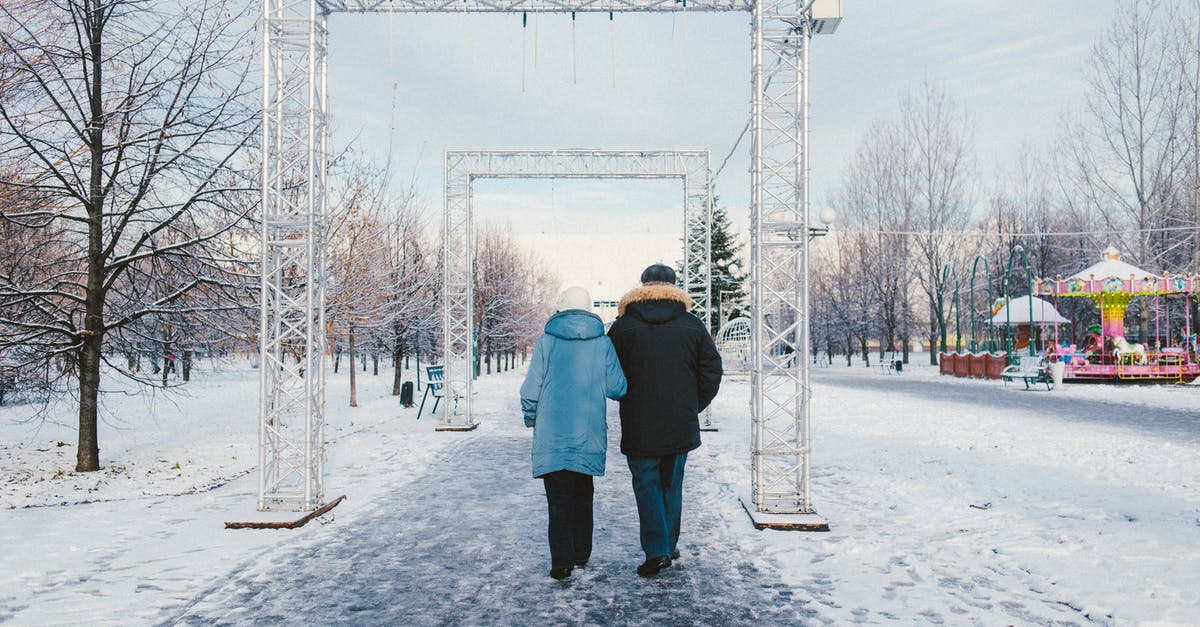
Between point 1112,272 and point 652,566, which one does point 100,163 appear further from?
point 1112,272

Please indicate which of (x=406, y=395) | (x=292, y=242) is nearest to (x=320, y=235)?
(x=292, y=242)

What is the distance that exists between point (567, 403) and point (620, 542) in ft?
5.88

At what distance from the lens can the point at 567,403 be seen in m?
5.32

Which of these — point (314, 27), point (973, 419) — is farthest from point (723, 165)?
point (314, 27)

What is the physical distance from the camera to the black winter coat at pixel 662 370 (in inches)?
213

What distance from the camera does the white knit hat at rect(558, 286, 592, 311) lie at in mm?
5492

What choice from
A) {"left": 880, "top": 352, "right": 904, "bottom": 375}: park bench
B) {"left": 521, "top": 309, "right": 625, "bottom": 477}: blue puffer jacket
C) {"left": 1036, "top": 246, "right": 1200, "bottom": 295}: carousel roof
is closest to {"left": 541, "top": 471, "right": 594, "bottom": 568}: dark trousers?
{"left": 521, "top": 309, "right": 625, "bottom": 477}: blue puffer jacket

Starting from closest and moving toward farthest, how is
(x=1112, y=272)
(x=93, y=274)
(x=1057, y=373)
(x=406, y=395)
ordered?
(x=93, y=274) → (x=406, y=395) → (x=1057, y=373) → (x=1112, y=272)

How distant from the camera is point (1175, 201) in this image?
37469mm

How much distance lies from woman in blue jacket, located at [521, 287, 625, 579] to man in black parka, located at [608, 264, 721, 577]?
8.0 inches

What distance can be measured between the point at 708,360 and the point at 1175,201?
42103 mm

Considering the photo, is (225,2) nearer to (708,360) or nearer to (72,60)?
(72,60)

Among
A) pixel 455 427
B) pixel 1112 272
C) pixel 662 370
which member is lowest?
pixel 455 427

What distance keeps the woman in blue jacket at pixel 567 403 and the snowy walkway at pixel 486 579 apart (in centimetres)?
53
